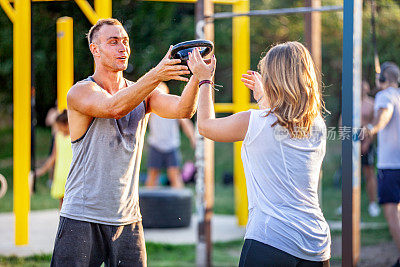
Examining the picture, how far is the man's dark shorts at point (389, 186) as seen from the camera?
5.17 metres

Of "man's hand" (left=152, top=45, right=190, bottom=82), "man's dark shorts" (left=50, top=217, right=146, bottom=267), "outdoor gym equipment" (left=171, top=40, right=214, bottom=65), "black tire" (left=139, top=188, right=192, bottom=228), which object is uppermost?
"outdoor gym equipment" (left=171, top=40, right=214, bottom=65)

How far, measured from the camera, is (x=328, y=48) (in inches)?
631

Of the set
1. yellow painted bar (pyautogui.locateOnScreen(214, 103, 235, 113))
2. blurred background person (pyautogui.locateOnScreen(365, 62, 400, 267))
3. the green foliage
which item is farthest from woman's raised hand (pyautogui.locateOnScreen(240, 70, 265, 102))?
yellow painted bar (pyautogui.locateOnScreen(214, 103, 235, 113))

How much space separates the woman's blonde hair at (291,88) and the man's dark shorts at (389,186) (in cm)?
306

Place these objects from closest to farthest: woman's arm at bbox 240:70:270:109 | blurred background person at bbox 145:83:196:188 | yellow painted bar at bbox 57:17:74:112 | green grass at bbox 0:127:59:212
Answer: woman's arm at bbox 240:70:270:109 < yellow painted bar at bbox 57:17:74:112 < blurred background person at bbox 145:83:196:188 < green grass at bbox 0:127:59:212

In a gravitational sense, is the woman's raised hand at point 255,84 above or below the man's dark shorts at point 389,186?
above

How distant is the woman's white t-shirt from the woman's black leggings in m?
0.02

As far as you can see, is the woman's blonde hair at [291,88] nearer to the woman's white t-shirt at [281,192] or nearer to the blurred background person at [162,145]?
the woman's white t-shirt at [281,192]

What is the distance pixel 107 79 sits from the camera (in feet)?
9.55

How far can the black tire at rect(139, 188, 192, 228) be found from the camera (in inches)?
282

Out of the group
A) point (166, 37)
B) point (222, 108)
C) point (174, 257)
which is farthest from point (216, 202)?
point (166, 37)

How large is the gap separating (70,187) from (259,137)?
103 cm

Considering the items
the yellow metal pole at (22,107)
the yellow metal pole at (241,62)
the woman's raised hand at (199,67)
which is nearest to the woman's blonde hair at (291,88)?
the woman's raised hand at (199,67)

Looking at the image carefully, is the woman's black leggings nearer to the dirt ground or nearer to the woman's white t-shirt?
the woman's white t-shirt
